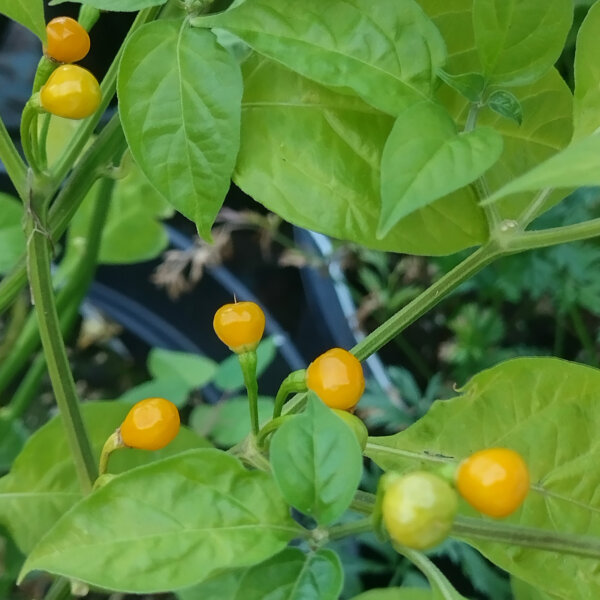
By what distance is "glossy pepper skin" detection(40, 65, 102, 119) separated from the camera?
1.05 feet

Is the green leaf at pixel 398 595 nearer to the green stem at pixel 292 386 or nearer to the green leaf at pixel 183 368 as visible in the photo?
the green stem at pixel 292 386

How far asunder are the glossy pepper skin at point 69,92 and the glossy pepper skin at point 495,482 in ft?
0.71

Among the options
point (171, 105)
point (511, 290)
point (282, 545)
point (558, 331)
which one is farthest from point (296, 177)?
point (558, 331)

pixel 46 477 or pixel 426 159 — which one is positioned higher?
pixel 426 159

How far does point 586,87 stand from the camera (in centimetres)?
37

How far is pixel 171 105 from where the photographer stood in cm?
34

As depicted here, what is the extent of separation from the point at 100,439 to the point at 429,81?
0.31 m

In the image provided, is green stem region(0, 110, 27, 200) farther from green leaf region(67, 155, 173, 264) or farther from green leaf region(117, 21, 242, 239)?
green leaf region(67, 155, 173, 264)

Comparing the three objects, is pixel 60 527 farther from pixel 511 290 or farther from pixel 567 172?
pixel 511 290

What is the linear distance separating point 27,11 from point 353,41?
15 cm

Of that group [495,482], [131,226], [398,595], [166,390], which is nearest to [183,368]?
[166,390]

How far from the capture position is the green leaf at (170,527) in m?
0.28

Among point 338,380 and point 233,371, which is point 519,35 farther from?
point 233,371

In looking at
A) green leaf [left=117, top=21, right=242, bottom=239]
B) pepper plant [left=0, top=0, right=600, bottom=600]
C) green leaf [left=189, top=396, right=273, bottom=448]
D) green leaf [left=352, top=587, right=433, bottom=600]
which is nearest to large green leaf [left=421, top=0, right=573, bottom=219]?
pepper plant [left=0, top=0, right=600, bottom=600]
